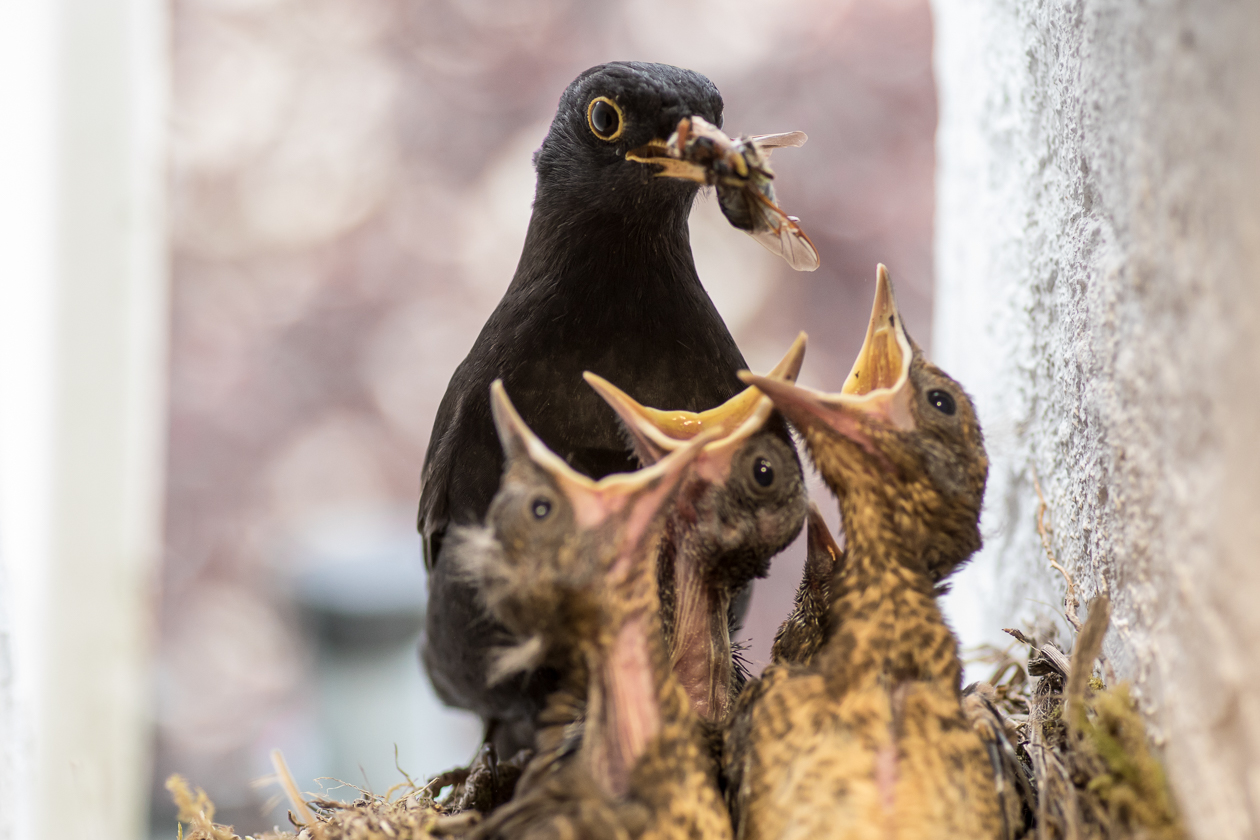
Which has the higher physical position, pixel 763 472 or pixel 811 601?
pixel 763 472

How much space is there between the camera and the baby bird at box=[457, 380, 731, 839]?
106 centimetres

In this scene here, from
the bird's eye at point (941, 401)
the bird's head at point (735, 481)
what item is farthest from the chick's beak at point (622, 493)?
the bird's eye at point (941, 401)

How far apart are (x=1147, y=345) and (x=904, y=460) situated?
28 cm

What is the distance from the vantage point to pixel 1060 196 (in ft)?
4.47

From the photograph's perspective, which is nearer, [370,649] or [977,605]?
[977,605]

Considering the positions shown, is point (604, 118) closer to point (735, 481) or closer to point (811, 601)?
point (735, 481)

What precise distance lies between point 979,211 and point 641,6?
2.24m

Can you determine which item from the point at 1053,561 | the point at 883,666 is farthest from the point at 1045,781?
the point at 1053,561

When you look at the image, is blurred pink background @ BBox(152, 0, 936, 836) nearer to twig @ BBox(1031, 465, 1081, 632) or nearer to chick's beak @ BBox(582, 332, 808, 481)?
twig @ BBox(1031, 465, 1081, 632)

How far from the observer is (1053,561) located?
4.44 ft

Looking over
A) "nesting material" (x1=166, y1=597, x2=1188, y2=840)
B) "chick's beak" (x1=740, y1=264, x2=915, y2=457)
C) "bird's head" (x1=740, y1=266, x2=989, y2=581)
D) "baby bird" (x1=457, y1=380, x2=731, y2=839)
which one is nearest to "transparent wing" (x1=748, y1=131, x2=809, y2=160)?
"chick's beak" (x1=740, y1=264, x2=915, y2=457)

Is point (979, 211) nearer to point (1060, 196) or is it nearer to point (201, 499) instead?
point (1060, 196)

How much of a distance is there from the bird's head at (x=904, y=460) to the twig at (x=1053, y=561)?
0.56ft

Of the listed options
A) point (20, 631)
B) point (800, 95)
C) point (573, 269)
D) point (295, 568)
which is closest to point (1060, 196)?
point (573, 269)
